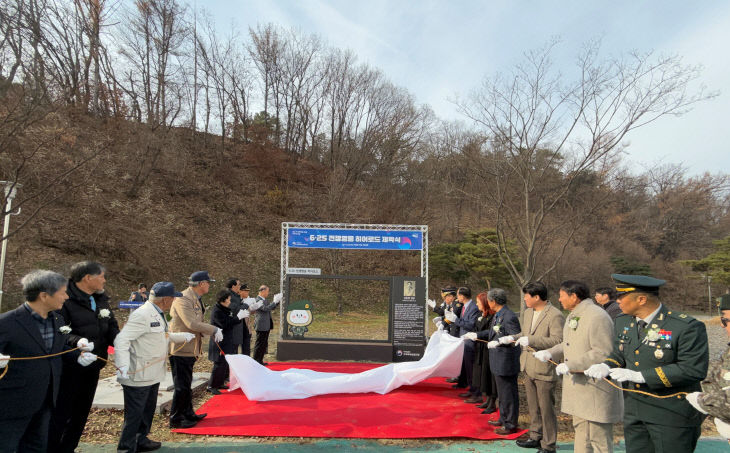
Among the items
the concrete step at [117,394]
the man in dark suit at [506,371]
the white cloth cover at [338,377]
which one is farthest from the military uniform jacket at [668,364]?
the concrete step at [117,394]

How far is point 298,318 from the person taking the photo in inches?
351

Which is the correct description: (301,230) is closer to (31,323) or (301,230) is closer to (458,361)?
(458,361)

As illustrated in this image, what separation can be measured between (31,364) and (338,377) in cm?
384

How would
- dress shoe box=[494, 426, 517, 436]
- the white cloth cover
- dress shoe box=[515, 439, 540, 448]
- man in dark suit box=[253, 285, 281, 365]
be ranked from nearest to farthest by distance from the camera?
dress shoe box=[515, 439, 540, 448]
dress shoe box=[494, 426, 517, 436]
the white cloth cover
man in dark suit box=[253, 285, 281, 365]

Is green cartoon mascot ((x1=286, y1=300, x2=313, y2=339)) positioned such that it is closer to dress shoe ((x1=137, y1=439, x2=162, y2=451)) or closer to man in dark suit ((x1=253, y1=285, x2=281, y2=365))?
man in dark suit ((x1=253, y1=285, x2=281, y2=365))

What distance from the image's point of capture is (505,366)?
4562 mm

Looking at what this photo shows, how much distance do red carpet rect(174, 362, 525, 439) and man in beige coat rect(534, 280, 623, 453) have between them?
4.31ft

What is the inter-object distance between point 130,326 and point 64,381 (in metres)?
0.64

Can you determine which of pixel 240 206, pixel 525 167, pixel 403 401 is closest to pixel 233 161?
pixel 240 206

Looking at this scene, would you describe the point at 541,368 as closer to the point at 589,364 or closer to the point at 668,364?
the point at 589,364

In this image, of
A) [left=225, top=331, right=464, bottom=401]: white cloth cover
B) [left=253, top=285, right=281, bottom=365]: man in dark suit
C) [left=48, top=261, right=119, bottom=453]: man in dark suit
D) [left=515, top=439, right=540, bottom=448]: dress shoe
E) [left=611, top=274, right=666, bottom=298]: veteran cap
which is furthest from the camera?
[left=253, top=285, right=281, bottom=365]: man in dark suit

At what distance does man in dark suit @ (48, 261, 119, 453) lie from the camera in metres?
3.38

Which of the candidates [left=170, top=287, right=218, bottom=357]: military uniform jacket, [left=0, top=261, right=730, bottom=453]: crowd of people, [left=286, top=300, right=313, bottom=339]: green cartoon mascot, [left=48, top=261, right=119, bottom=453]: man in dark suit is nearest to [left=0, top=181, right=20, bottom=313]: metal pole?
[left=170, top=287, right=218, bottom=357]: military uniform jacket

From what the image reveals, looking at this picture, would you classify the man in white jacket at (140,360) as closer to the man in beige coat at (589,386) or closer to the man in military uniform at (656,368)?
the man in beige coat at (589,386)
